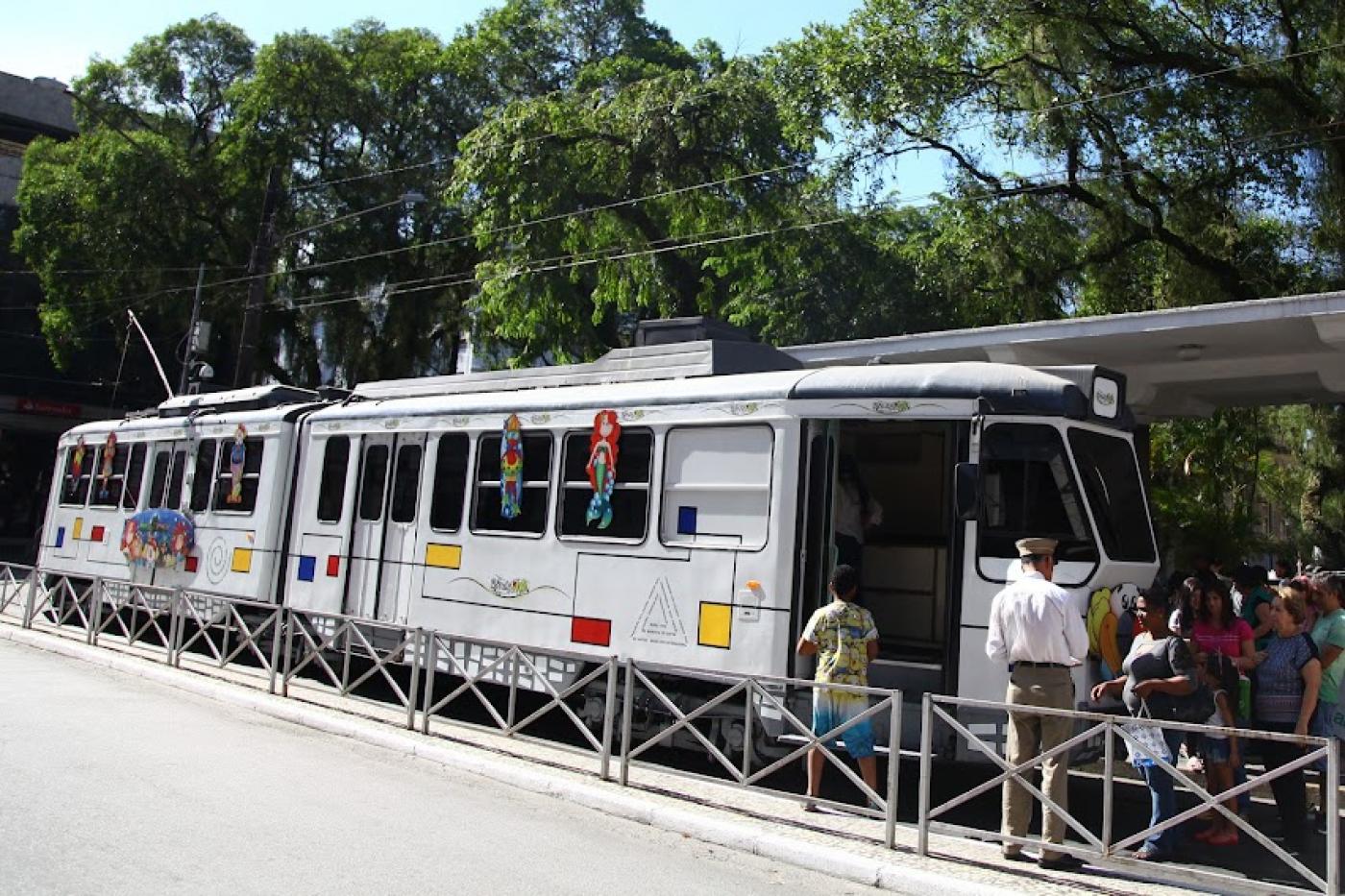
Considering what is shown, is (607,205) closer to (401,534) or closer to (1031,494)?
(401,534)

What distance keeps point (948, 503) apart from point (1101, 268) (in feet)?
46.3

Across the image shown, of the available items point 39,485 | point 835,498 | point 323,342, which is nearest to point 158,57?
point 323,342

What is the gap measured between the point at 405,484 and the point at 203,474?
203 inches

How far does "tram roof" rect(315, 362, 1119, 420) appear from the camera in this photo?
872 centimetres

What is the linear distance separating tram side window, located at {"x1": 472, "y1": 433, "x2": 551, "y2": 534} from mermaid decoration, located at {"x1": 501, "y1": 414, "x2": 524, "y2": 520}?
1.3 inches

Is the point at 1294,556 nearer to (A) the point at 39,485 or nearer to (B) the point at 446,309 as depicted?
(B) the point at 446,309

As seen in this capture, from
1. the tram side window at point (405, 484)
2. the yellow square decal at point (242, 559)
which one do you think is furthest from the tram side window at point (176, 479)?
the tram side window at point (405, 484)

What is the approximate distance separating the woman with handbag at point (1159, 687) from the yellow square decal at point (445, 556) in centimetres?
672

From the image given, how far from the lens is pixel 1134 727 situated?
22.2ft

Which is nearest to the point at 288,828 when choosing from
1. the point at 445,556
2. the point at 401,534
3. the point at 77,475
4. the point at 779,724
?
the point at 779,724

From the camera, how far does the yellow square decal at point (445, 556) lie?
1192 cm

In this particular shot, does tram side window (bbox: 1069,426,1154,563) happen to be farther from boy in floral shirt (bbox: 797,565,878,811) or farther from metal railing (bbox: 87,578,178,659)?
metal railing (bbox: 87,578,178,659)

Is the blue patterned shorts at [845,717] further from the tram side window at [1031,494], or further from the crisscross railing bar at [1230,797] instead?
the crisscross railing bar at [1230,797]

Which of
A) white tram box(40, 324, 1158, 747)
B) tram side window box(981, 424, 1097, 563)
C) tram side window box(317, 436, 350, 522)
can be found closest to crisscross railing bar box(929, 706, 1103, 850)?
white tram box(40, 324, 1158, 747)
